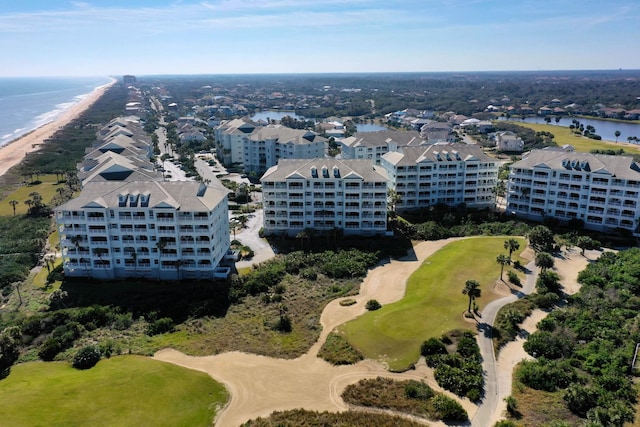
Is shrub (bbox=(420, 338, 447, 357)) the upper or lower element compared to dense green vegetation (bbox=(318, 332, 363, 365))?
upper

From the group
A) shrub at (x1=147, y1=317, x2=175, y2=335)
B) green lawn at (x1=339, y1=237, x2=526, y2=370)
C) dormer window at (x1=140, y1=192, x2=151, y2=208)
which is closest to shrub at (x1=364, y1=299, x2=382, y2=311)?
green lawn at (x1=339, y1=237, x2=526, y2=370)

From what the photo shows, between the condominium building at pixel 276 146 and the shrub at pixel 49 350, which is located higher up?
the condominium building at pixel 276 146

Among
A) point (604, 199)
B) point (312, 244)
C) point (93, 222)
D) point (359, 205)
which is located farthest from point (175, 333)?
point (604, 199)

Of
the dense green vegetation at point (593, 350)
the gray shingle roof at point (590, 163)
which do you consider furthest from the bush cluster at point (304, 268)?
the gray shingle roof at point (590, 163)

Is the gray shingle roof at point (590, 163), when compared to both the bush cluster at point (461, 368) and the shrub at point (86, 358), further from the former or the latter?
the shrub at point (86, 358)

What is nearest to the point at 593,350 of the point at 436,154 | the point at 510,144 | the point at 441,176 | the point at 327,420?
the point at 327,420

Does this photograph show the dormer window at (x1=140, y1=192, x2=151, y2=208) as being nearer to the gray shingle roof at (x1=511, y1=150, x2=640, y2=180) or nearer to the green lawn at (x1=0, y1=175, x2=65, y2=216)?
the green lawn at (x1=0, y1=175, x2=65, y2=216)
